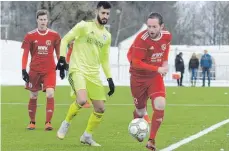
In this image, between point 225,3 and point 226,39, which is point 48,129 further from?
point 226,39

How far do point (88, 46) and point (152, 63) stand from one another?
101 cm

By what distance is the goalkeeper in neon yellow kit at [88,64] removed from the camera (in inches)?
401

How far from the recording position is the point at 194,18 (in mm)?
77062

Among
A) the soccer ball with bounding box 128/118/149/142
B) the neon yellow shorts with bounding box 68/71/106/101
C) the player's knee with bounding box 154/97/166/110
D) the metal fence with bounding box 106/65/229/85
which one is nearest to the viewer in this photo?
the soccer ball with bounding box 128/118/149/142

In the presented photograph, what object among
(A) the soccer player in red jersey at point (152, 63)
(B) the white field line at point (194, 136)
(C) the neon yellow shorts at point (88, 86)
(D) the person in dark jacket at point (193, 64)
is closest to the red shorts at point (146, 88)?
(A) the soccer player in red jersey at point (152, 63)

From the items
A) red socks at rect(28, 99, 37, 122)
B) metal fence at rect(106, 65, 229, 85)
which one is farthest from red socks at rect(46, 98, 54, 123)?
metal fence at rect(106, 65, 229, 85)

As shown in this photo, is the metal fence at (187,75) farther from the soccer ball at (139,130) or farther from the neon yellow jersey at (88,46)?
the soccer ball at (139,130)

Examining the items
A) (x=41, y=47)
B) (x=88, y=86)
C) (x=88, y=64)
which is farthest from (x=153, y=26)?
(x=41, y=47)

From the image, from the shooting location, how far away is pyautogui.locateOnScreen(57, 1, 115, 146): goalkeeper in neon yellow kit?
10.2m

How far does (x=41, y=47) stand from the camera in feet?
42.3

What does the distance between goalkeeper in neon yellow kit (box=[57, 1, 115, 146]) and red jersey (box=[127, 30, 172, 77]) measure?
575 millimetres

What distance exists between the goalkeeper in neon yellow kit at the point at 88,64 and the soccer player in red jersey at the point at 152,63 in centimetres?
48

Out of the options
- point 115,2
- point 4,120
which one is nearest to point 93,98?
point 4,120

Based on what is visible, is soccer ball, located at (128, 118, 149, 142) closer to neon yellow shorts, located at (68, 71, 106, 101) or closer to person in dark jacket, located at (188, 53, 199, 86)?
neon yellow shorts, located at (68, 71, 106, 101)
